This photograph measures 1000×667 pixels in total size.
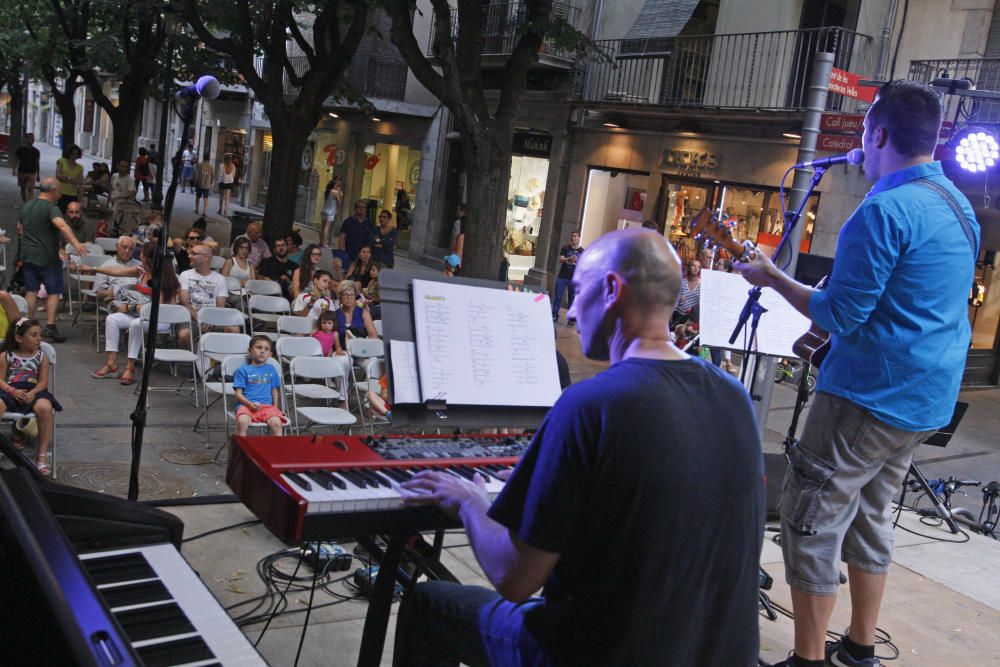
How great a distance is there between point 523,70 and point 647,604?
9.66m

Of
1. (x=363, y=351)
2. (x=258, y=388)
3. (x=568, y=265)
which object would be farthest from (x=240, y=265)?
(x=568, y=265)

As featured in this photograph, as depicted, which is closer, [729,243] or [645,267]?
[645,267]

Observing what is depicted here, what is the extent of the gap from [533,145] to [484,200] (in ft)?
36.6

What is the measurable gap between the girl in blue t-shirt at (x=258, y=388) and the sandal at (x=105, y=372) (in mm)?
2071

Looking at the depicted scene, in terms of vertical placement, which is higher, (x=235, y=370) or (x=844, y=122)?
(x=844, y=122)

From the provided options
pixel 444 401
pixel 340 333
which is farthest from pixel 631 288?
pixel 340 333

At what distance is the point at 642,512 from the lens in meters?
1.92

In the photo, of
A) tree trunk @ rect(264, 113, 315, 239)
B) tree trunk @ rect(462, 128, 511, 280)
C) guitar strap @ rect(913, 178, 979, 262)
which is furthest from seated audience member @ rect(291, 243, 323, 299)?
guitar strap @ rect(913, 178, 979, 262)

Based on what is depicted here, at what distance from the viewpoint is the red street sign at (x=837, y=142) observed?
8014 mm

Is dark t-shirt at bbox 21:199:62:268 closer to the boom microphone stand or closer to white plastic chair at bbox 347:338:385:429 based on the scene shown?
white plastic chair at bbox 347:338:385:429

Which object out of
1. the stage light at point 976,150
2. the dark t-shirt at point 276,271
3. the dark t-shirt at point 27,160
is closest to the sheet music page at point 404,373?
the stage light at point 976,150

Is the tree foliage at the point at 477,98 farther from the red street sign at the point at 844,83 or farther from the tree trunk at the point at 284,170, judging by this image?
the tree trunk at the point at 284,170

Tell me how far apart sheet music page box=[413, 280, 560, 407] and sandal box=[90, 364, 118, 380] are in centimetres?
676

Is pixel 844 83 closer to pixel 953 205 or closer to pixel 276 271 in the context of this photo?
pixel 953 205
